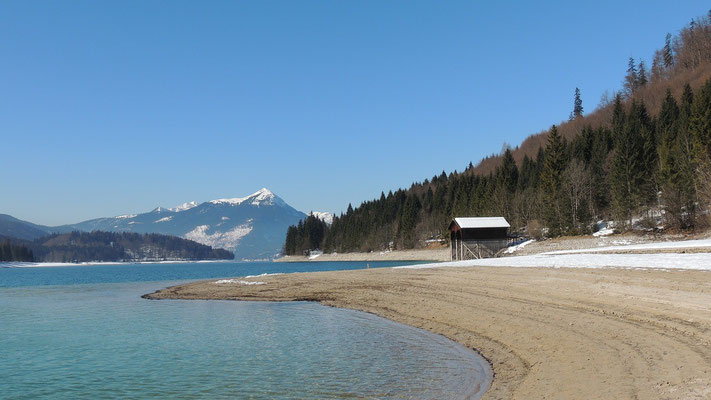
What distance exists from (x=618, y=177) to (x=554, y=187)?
48.9ft

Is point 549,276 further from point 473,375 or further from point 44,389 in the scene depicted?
point 44,389

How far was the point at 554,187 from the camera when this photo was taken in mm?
94938

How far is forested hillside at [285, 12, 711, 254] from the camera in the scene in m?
70.2

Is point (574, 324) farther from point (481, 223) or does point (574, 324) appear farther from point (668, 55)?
point (668, 55)

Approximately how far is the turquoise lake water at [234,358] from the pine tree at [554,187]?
216ft

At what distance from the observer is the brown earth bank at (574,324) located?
37.3ft

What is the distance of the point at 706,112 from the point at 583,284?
68.5 metres

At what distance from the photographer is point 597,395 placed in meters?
10.5

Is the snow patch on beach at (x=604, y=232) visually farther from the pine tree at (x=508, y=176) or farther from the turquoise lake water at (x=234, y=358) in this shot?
the turquoise lake water at (x=234, y=358)

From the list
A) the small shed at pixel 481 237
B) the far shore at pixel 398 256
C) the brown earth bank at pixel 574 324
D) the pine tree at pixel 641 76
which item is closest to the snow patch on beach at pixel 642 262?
the brown earth bank at pixel 574 324

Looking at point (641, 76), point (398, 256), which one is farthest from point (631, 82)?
point (398, 256)

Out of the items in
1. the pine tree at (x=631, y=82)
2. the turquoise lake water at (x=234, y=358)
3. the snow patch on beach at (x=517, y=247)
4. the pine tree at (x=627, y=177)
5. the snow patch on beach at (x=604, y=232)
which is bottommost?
the turquoise lake water at (x=234, y=358)

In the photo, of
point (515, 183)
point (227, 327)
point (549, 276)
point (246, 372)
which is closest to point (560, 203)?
point (515, 183)

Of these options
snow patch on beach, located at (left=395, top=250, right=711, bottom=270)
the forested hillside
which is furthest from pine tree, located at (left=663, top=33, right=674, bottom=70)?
snow patch on beach, located at (left=395, top=250, right=711, bottom=270)
